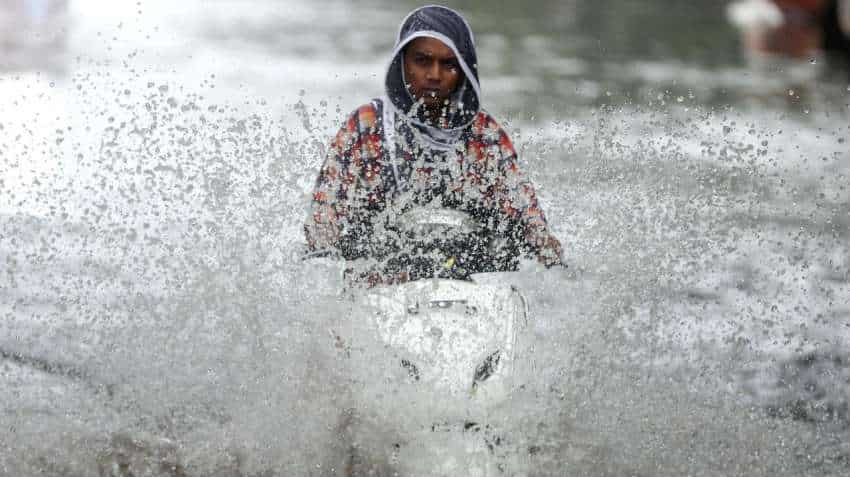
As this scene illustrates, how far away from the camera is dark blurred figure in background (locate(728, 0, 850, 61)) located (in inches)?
778

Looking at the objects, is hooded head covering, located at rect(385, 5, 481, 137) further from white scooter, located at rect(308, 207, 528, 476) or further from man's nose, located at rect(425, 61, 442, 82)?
white scooter, located at rect(308, 207, 528, 476)

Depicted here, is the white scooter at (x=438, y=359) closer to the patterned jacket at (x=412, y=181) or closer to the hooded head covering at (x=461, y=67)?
the patterned jacket at (x=412, y=181)

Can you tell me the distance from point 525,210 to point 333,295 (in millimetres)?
874

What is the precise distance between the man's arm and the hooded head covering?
9.5 inches

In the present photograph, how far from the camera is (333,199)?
4.71 meters

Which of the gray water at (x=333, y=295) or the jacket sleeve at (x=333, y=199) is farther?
the gray water at (x=333, y=295)

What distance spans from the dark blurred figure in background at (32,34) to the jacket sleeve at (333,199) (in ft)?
31.6

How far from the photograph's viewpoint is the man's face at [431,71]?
15.7 ft

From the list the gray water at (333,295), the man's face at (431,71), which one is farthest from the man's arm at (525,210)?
the gray water at (333,295)

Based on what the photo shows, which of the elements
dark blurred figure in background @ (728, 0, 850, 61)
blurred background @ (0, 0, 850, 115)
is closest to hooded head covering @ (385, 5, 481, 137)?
blurred background @ (0, 0, 850, 115)

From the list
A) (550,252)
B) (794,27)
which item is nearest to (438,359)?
(550,252)

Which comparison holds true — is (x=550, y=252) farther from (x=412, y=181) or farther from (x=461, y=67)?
(x=461, y=67)

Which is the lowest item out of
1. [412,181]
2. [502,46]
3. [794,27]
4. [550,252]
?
[794,27]

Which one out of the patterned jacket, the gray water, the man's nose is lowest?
the gray water
